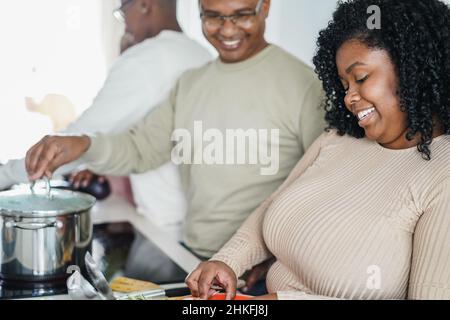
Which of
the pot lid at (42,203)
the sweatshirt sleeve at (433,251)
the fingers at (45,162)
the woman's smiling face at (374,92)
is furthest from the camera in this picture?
the fingers at (45,162)

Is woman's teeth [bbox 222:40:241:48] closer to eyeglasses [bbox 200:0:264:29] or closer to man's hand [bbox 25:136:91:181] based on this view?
eyeglasses [bbox 200:0:264:29]

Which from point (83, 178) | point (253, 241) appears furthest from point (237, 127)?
point (83, 178)

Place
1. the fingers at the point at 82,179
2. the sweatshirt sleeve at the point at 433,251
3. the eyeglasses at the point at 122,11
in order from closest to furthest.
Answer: the sweatshirt sleeve at the point at 433,251 < the eyeglasses at the point at 122,11 < the fingers at the point at 82,179

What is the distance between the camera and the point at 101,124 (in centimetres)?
151

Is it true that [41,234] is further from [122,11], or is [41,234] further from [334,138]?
[122,11]

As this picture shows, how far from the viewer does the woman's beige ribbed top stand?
2.65 ft

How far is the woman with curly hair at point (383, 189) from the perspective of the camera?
833 millimetres

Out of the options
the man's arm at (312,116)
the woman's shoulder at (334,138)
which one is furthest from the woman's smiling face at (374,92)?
the man's arm at (312,116)

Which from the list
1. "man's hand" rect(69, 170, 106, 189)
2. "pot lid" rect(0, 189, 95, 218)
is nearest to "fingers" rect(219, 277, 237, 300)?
"pot lid" rect(0, 189, 95, 218)

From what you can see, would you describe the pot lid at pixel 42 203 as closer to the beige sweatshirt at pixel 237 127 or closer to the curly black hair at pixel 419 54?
the beige sweatshirt at pixel 237 127

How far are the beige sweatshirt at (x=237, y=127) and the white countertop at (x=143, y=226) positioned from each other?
49 mm

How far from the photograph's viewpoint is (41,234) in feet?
3.32

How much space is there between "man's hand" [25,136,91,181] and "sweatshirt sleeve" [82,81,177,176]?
135mm

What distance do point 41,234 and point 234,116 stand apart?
48 cm
